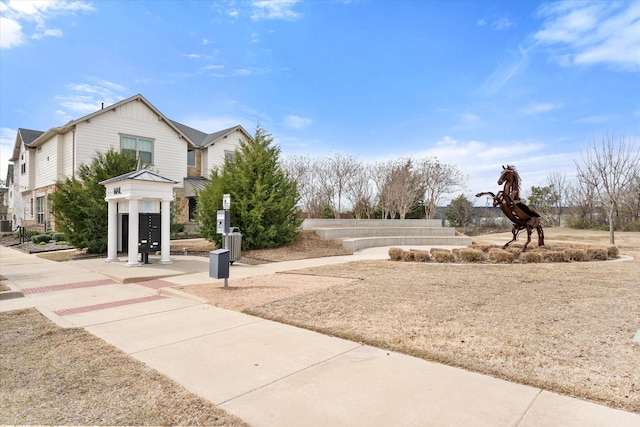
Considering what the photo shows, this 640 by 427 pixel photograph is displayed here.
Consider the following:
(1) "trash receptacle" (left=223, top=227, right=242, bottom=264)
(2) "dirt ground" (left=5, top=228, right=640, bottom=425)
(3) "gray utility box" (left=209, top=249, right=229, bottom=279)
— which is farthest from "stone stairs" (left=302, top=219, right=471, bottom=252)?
(3) "gray utility box" (left=209, top=249, right=229, bottom=279)

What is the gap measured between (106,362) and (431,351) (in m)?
3.41

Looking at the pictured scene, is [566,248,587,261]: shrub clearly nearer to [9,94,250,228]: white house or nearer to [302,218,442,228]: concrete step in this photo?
[302,218,442,228]: concrete step

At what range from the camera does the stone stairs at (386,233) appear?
1823 cm

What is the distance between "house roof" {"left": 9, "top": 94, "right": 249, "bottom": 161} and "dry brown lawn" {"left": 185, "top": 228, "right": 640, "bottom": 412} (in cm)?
1747

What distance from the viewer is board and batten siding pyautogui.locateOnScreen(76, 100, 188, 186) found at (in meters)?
20.8

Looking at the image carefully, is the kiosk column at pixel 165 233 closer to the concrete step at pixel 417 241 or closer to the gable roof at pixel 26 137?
the concrete step at pixel 417 241

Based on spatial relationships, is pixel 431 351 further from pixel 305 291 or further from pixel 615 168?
pixel 615 168

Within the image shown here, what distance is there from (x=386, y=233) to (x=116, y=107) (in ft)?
55.2

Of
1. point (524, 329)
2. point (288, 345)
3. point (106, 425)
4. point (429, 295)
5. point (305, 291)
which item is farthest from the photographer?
point (305, 291)

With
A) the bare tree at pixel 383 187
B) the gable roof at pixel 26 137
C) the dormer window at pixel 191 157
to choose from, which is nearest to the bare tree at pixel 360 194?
the bare tree at pixel 383 187

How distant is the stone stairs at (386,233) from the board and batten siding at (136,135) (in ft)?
32.5

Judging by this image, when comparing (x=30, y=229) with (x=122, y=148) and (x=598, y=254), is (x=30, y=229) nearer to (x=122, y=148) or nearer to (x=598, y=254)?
(x=122, y=148)

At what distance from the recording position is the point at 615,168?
67.1 feet

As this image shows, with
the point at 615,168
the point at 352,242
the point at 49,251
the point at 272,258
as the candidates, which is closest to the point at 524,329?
the point at 272,258
